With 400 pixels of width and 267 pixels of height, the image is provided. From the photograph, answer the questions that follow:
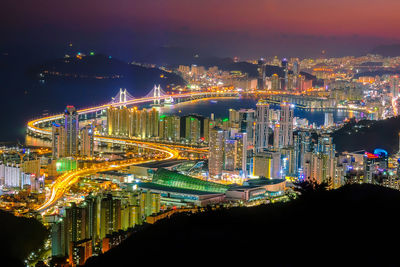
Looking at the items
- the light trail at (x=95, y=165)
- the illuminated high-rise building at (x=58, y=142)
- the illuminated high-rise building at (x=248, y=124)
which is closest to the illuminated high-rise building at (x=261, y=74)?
the light trail at (x=95, y=165)

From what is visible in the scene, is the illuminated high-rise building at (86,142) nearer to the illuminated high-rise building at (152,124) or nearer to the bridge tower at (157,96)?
the illuminated high-rise building at (152,124)

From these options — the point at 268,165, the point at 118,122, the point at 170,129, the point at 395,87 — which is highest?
the point at 395,87

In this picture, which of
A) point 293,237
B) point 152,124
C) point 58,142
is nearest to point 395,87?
point 152,124

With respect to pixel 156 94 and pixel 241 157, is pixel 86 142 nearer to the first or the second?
pixel 241 157

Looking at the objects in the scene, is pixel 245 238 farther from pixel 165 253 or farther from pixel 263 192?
pixel 263 192

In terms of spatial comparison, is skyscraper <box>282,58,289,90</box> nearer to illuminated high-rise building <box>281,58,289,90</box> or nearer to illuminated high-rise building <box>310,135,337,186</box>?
illuminated high-rise building <box>281,58,289,90</box>

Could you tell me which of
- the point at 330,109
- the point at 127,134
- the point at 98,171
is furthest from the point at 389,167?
the point at 330,109
